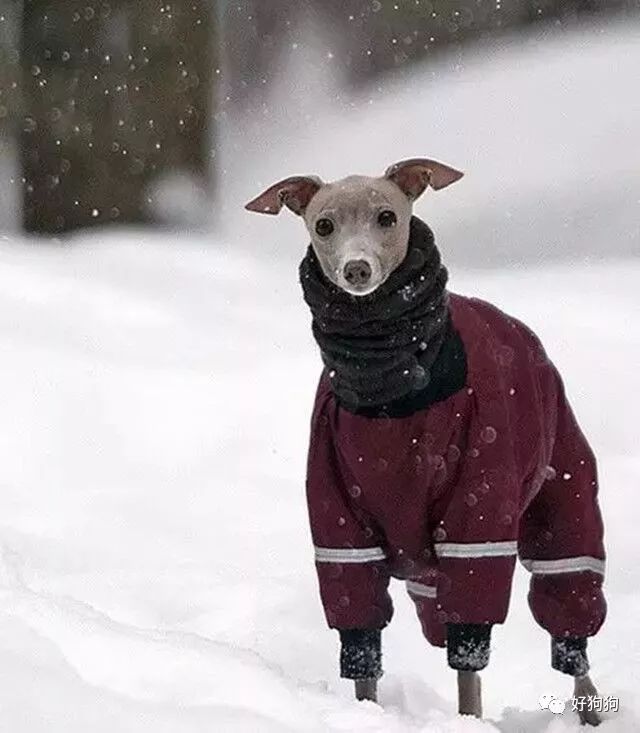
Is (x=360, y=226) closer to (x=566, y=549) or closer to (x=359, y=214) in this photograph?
(x=359, y=214)

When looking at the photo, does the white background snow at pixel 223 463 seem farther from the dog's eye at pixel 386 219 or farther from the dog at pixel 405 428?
the dog's eye at pixel 386 219

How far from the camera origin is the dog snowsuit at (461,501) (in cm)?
229

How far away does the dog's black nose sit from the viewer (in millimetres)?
2197

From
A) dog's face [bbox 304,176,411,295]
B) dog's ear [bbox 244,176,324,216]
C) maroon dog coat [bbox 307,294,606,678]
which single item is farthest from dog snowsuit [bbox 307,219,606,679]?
dog's ear [bbox 244,176,324,216]

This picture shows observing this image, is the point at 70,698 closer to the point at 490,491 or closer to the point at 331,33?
the point at 490,491

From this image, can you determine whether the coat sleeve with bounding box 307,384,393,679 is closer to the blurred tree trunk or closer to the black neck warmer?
the black neck warmer

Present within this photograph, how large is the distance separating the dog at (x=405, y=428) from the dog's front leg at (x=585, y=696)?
1.05 ft

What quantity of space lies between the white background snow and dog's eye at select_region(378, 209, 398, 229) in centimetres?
71

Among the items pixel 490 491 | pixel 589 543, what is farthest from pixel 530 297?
pixel 490 491

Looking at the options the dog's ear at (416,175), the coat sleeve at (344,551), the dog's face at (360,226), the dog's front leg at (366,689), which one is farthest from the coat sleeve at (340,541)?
the dog's ear at (416,175)

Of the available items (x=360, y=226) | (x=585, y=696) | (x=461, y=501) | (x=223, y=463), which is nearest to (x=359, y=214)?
(x=360, y=226)

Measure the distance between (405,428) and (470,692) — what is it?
46cm

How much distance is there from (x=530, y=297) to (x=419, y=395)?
2.80 metres

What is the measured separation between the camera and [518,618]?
3.32 meters
